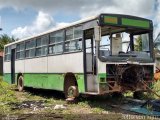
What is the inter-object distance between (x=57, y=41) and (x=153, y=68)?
4.31 meters

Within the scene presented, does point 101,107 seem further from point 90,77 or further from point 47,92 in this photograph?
point 47,92

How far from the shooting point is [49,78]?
685 inches

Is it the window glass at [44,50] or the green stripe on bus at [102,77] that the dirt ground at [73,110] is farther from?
the window glass at [44,50]

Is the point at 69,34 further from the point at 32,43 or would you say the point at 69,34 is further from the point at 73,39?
the point at 32,43

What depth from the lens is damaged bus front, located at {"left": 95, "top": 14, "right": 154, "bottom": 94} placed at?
13094 mm

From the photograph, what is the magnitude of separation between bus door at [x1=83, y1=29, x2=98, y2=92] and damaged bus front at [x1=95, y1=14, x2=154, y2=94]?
0.42m

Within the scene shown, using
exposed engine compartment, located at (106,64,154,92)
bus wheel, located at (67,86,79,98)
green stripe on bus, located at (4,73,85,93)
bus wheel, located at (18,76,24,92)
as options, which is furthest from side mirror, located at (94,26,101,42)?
bus wheel, located at (18,76,24,92)

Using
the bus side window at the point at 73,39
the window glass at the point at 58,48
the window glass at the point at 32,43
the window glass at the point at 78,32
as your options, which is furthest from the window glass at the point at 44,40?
the window glass at the point at 78,32

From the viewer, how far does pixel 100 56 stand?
1298 centimetres

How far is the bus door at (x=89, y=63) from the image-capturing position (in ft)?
44.2

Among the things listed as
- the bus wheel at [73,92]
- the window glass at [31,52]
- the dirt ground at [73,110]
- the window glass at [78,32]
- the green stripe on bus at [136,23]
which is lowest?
the dirt ground at [73,110]

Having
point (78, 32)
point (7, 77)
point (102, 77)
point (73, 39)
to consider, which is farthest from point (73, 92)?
point (7, 77)

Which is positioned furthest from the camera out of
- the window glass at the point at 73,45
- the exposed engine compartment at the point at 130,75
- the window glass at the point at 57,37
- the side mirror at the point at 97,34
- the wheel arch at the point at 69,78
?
the window glass at the point at 57,37

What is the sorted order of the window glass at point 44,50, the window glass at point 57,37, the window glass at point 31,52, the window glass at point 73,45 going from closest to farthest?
1. the window glass at point 73,45
2. the window glass at point 57,37
3. the window glass at point 44,50
4. the window glass at point 31,52
